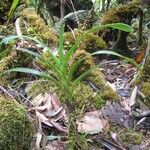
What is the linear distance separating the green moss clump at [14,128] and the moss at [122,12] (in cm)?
221

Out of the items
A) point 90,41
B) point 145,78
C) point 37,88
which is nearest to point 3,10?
point 90,41

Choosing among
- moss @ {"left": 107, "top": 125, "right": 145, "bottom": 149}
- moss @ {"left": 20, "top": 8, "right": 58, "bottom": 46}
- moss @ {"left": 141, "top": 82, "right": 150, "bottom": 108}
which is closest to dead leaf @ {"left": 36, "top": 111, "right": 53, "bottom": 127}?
moss @ {"left": 107, "top": 125, "right": 145, "bottom": 149}

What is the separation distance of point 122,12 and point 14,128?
234 centimetres

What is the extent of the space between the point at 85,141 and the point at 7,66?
104 centimetres

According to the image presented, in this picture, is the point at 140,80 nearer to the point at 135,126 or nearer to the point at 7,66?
the point at 135,126

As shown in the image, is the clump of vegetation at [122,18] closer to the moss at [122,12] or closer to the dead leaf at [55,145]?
the moss at [122,12]

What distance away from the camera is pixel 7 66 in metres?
2.93

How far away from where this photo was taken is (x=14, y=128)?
207 centimetres

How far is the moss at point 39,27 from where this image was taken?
3535mm

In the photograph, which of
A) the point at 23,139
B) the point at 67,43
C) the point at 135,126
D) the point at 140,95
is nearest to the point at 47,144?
the point at 23,139

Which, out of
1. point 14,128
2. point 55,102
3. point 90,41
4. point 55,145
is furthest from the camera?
point 90,41

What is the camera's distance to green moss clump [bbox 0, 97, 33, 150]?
2.05 m

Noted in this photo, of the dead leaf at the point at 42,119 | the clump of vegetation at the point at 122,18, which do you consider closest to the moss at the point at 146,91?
the dead leaf at the point at 42,119

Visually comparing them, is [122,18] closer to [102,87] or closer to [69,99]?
[102,87]
